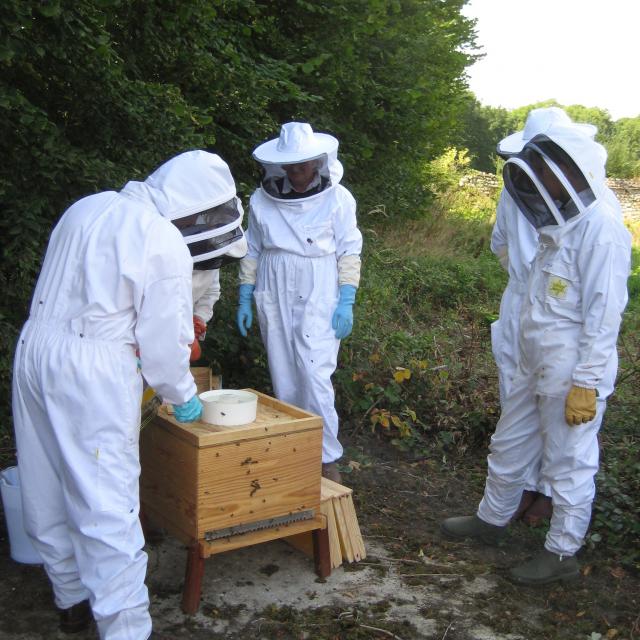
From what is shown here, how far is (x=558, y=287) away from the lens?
3.25 meters

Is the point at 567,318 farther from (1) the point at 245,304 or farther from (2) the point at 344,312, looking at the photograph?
(1) the point at 245,304

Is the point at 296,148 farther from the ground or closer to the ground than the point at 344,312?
farther from the ground

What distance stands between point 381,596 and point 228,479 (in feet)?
3.08

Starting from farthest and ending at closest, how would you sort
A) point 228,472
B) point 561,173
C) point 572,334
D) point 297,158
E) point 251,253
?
1. point 251,253
2. point 297,158
3. point 572,334
4. point 561,173
5. point 228,472

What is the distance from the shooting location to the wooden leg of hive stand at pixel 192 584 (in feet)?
9.75

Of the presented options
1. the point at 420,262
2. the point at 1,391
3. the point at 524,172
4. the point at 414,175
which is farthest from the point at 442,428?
the point at 414,175

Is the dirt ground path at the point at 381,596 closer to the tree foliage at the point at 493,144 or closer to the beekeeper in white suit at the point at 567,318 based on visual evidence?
the beekeeper in white suit at the point at 567,318

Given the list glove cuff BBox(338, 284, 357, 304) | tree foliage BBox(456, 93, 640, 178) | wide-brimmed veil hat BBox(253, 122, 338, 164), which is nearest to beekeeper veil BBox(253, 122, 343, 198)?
wide-brimmed veil hat BBox(253, 122, 338, 164)

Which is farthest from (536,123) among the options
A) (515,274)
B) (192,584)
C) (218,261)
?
(192,584)

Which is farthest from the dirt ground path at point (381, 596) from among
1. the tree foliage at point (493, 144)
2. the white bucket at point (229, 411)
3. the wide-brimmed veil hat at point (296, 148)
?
the tree foliage at point (493, 144)

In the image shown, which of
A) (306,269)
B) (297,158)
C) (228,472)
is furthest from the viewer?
(306,269)

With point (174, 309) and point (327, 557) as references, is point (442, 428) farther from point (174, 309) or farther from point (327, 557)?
point (174, 309)

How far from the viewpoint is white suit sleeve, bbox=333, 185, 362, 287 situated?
425cm

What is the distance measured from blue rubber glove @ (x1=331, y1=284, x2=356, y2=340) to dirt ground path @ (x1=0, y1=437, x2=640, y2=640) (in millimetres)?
1120
